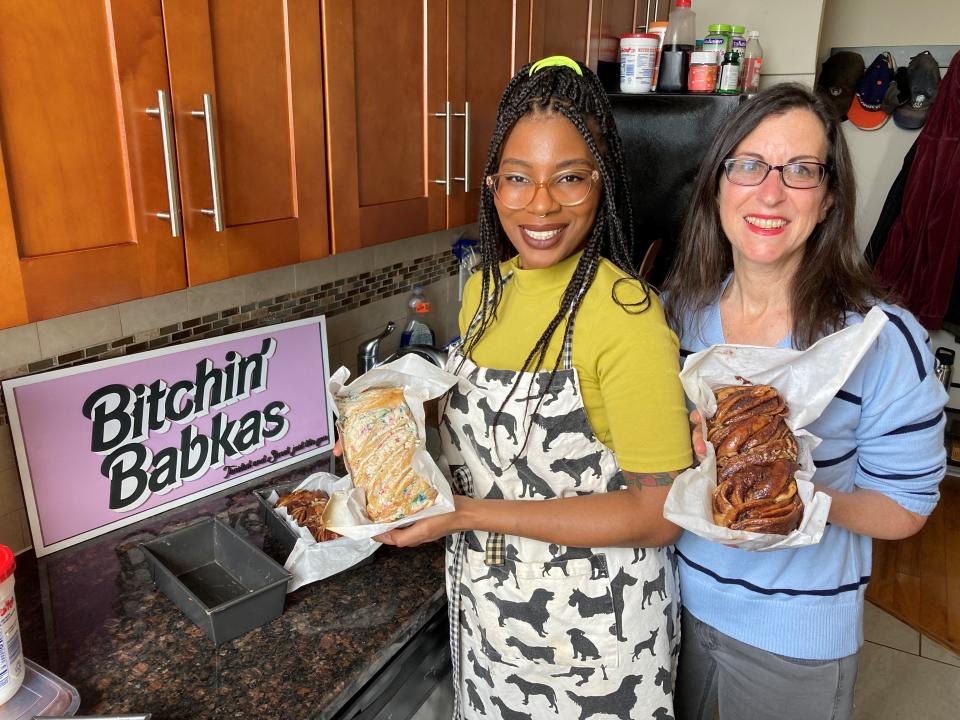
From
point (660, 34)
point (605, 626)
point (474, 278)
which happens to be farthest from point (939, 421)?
point (660, 34)

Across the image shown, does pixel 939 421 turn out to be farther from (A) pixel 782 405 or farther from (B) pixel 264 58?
(B) pixel 264 58

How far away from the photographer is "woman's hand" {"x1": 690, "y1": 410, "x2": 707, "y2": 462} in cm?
102

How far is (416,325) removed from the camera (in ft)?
6.71

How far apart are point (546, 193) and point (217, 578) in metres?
0.88

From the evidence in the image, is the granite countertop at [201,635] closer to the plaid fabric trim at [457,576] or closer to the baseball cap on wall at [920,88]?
the plaid fabric trim at [457,576]

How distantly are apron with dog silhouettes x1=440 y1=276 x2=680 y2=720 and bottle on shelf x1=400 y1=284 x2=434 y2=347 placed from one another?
86 cm

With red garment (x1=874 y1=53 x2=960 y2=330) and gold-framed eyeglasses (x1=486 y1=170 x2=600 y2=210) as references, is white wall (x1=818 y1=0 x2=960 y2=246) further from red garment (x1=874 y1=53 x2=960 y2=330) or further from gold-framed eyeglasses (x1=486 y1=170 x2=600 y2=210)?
gold-framed eyeglasses (x1=486 y1=170 x2=600 y2=210)

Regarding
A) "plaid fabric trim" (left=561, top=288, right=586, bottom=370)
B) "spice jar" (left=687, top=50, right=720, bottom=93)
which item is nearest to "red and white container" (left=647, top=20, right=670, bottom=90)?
"spice jar" (left=687, top=50, right=720, bottom=93)

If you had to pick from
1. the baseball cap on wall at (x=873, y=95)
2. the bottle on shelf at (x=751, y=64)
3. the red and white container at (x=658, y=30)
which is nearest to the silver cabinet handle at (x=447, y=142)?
the red and white container at (x=658, y=30)

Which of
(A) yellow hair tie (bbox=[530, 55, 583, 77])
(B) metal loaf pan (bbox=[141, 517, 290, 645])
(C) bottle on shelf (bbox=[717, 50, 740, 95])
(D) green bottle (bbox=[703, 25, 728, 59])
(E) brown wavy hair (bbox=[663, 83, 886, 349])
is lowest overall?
(B) metal loaf pan (bbox=[141, 517, 290, 645])

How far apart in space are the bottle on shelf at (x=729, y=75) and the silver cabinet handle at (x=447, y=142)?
4.11ft

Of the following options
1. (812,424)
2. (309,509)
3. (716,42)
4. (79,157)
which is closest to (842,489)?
(812,424)

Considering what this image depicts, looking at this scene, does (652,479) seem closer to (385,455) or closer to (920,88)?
(385,455)

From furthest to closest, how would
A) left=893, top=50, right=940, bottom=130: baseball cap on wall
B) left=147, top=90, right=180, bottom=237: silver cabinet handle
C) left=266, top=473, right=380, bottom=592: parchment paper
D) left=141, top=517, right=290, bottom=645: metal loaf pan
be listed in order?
left=893, top=50, right=940, bottom=130: baseball cap on wall
left=266, top=473, right=380, bottom=592: parchment paper
left=141, top=517, right=290, bottom=645: metal loaf pan
left=147, top=90, right=180, bottom=237: silver cabinet handle
